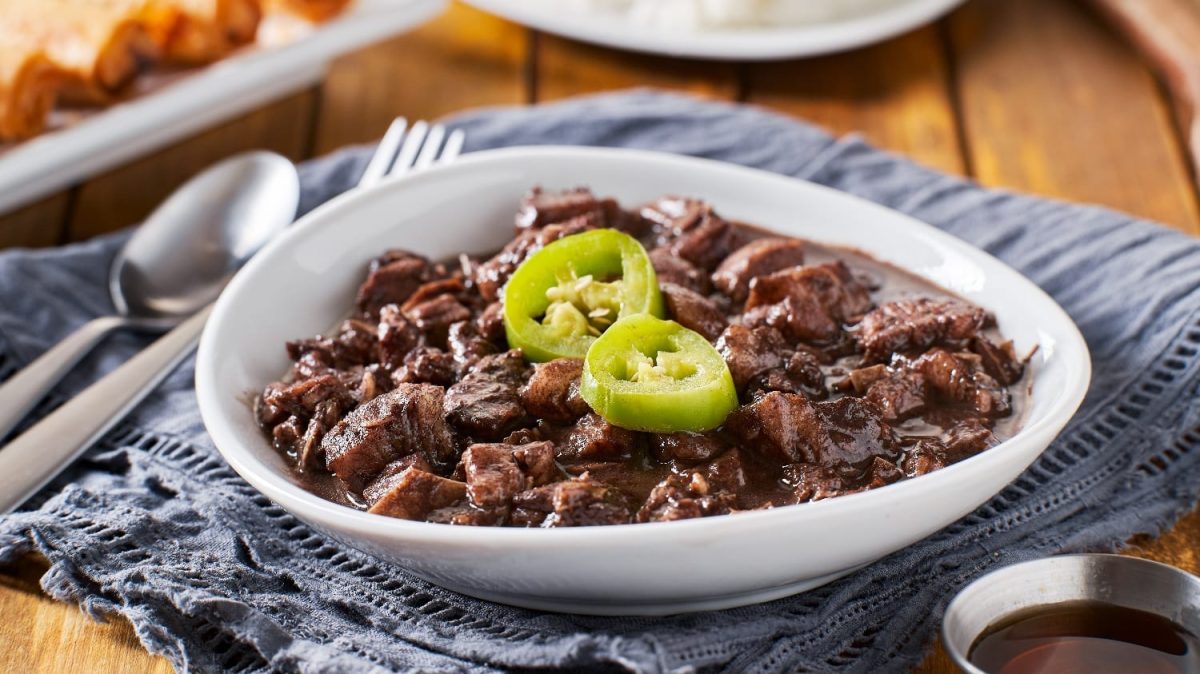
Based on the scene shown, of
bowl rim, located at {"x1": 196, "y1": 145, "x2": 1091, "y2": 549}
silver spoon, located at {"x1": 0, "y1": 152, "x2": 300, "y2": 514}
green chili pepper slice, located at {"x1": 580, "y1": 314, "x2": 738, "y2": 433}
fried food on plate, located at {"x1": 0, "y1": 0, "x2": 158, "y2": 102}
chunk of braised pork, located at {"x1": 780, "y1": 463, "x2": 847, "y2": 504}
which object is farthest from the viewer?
fried food on plate, located at {"x1": 0, "y1": 0, "x2": 158, "y2": 102}

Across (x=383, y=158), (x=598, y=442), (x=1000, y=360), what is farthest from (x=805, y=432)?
(x=383, y=158)

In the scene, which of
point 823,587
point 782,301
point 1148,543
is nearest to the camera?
point 823,587

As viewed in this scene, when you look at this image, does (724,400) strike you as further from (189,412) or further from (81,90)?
(81,90)

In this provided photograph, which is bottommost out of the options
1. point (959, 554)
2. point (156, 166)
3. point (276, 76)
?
point (156, 166)

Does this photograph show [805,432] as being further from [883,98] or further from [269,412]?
[883,98]

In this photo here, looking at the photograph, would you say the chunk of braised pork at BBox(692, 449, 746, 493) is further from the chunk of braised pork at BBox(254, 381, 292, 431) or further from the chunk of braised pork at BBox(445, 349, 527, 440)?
the chunk of braised pork at BBox(254, 381, 292, 431)

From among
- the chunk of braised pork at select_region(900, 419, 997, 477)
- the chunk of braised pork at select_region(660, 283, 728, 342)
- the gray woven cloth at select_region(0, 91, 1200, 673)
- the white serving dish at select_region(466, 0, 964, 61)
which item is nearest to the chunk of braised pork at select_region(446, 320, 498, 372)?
the chunk of braised pork at select_region(660, 283, 728, 342)

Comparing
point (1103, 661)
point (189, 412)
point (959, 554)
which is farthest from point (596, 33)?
point (1103, 661)
